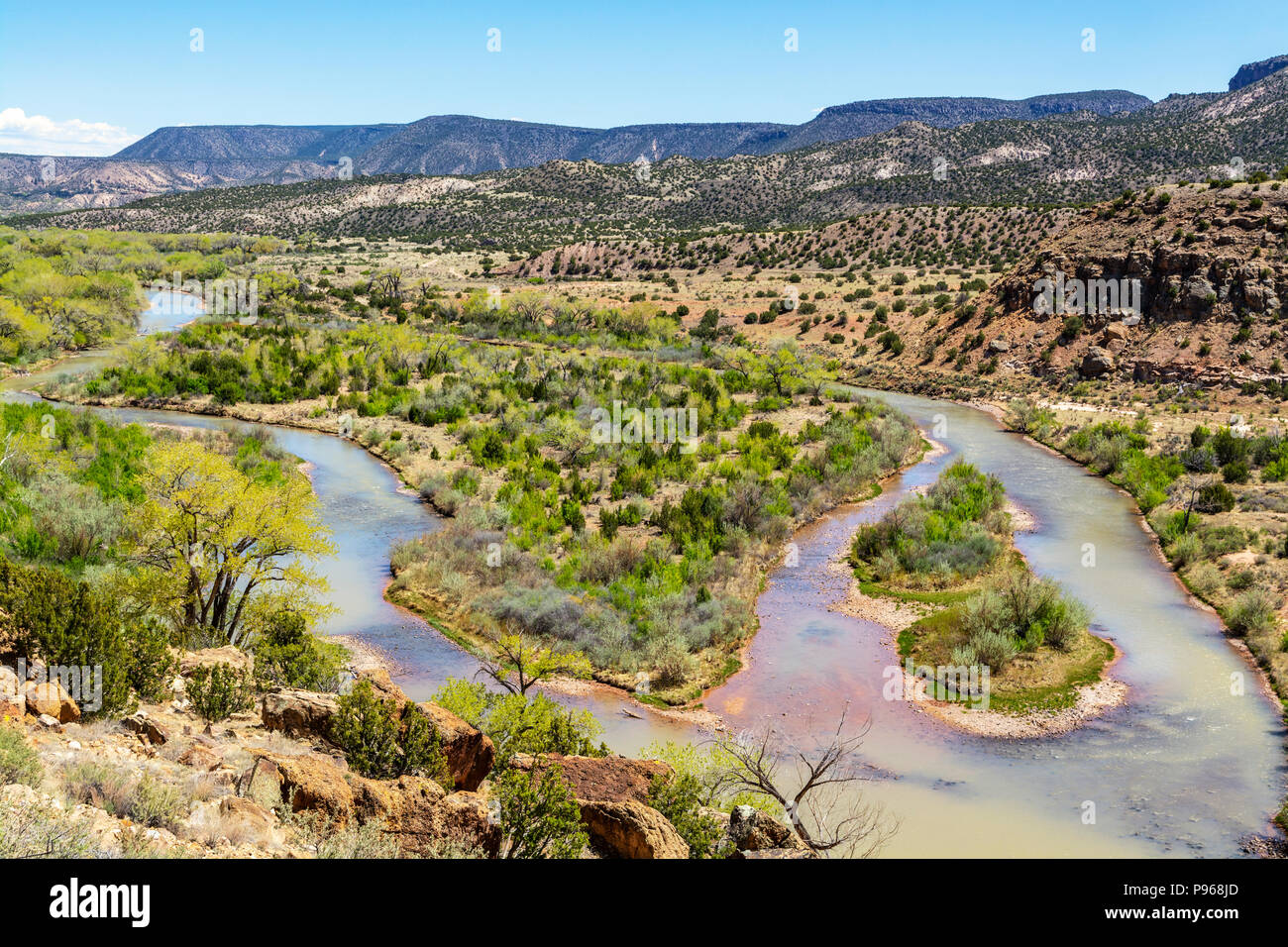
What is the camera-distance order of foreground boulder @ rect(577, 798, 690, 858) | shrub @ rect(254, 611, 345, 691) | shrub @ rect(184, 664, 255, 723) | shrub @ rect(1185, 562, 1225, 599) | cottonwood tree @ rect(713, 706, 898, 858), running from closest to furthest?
1. foreground boulder @ rect(577, 798, 690, 858)
2. shrub @ rect(184, 664, 255, 723)
3. cottonwood tree @ rect(713, 706, 898, 858)
4. shrub @ rect(254, 611, 345, 691)
5. shrub @ rect(1185, 562, 1225, 599)

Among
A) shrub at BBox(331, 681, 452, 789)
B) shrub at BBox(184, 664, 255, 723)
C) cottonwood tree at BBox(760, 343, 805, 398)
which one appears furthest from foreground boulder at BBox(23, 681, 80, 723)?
cottonwood tree at BBox(760, 343, 805, 398)

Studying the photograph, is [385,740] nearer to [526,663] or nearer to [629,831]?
[629,831]

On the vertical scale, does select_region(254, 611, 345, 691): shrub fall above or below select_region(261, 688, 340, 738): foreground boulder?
below

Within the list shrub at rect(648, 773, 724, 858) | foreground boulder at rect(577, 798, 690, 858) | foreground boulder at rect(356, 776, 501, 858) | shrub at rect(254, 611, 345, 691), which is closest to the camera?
foreground boulder at rect(356, 776, 501, 858)

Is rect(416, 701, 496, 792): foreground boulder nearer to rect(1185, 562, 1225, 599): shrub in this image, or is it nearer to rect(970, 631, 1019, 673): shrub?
rect(970, 631, 1019, 673): shrub

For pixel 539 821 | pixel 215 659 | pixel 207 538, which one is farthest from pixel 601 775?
pixel 207 538

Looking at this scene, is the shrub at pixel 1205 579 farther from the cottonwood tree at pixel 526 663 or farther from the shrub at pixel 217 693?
the shrub at pixel 217 693
